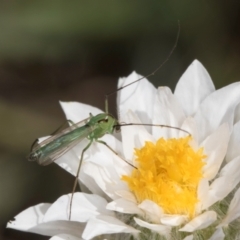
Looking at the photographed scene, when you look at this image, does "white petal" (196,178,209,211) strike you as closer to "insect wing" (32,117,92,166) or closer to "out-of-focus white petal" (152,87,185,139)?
"out-of-focus white petal" (152,87,185,139)

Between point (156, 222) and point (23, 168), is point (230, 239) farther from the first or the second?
point (23, 168)

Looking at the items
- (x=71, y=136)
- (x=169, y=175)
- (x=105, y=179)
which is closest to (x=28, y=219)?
(x=105, y=179)

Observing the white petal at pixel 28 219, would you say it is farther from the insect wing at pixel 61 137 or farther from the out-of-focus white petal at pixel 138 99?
the out-of-focus white petal at pixel 138 99

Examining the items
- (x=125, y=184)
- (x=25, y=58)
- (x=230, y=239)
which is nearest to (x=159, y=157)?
(x=125, y=184)

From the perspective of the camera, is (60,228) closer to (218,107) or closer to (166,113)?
(166,113)

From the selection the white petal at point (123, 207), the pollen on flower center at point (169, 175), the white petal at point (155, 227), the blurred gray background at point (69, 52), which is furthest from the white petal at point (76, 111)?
the blurred gray background at point (69, 52)
